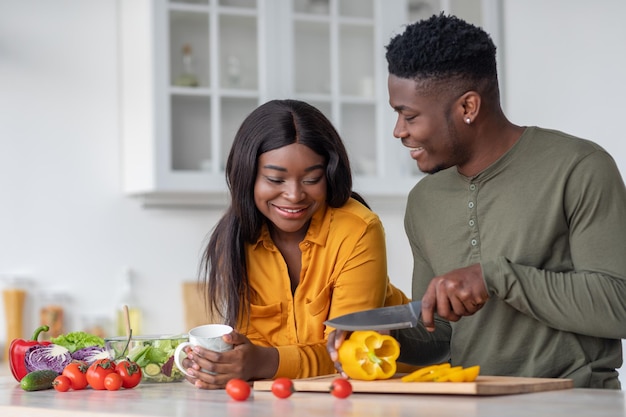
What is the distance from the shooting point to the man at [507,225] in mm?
1576

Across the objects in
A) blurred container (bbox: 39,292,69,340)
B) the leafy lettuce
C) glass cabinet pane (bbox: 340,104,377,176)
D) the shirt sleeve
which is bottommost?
blurred container (bbox: 39,292,69,340)

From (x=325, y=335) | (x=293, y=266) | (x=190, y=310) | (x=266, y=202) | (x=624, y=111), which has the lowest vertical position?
(x=190, y=310)

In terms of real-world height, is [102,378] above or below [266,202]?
below

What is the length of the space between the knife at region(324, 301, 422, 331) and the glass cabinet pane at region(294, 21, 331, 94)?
2426 mm

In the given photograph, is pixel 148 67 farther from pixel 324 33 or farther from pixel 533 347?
pixel 533 347

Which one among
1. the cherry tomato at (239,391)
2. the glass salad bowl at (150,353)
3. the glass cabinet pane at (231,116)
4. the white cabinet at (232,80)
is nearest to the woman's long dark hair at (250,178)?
the glass salad bowl at (150,353)

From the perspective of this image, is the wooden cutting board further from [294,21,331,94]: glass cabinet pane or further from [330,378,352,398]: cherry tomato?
Answer: [294,21,331,94]: glass cabinet pane

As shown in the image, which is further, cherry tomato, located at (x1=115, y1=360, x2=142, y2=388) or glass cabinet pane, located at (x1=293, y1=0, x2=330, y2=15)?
glass cabinet pane, located at (x1=293, y1=0, x2=330, y2=15)

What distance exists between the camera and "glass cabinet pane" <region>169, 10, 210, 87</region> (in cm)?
378

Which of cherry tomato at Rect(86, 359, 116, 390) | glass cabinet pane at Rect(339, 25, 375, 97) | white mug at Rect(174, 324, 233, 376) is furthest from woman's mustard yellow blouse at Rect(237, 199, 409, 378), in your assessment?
glass cabinet pane at Rect(339, 25, 375, 97)

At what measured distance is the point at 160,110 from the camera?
372 centimetres

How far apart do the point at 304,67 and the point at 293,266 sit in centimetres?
206

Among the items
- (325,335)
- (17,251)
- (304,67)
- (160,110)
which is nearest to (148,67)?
(160,110)

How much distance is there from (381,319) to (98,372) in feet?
1.70
